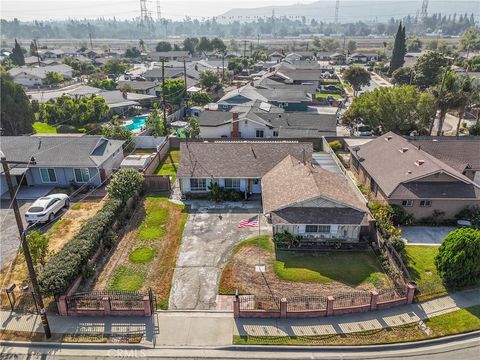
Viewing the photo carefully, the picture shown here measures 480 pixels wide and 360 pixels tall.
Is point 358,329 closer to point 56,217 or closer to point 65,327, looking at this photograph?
point 65,327

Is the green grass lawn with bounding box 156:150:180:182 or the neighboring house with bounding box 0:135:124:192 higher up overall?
the neighboring house with bounding box 0:135:124:192

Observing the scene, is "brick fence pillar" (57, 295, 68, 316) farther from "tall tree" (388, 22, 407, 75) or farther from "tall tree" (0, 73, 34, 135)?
"tall tree" (388, 22, 407, 75)

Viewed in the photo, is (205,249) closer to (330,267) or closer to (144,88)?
(330,267)

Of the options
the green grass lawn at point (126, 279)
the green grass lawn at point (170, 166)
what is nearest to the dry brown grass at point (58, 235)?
the green grass lawn at point (126, 279)

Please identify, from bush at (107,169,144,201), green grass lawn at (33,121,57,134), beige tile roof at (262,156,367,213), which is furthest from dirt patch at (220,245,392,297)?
green grass lawn at (33,121,57,134)

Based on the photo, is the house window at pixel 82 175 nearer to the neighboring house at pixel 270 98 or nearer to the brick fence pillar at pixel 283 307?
the brick fence pillar at pixel 283 307

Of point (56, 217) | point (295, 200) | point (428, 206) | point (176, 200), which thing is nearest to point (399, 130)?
point (428, 206)
